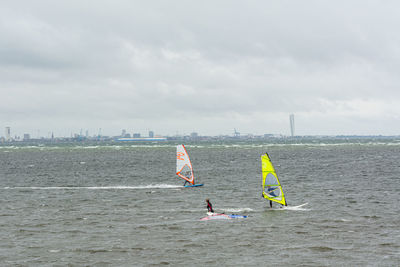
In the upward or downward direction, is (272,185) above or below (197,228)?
above

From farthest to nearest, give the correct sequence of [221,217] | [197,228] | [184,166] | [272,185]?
[184,166]
[272,185]
[221,217]
[197,228]

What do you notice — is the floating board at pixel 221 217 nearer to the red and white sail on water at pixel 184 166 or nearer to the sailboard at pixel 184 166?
the sailboard at pixel 184 166

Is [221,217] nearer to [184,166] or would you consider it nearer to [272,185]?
[272,185]

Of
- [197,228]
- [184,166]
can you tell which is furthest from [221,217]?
[184,166]

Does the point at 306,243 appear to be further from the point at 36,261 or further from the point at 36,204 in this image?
the point at 36,204

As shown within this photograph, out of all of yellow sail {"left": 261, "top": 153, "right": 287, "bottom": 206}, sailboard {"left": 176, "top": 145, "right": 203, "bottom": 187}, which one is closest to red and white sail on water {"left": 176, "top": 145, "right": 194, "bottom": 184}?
sailboard {"left": 176, "top": 145, "right": 203, "bottom": 187}

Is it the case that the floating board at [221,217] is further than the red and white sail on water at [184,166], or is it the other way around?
the red and white sail on water at [184,166]

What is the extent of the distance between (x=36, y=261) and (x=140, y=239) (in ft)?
22.8

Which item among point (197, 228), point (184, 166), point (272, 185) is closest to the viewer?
point (197, 228)

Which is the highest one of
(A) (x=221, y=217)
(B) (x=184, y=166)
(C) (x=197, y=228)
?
(B) (x=184, y=166)

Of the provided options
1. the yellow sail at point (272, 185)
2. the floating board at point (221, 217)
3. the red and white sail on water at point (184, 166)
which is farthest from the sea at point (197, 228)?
the red and white sail on water at point (184, 166)

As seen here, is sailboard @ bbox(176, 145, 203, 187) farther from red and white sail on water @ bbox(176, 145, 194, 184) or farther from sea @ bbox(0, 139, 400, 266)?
sea @ bbox(0, 139, 400, 266)

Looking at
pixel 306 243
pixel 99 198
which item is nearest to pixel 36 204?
pixel 99 198

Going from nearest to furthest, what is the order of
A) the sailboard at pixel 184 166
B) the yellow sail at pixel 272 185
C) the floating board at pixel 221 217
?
the floating board at pixel 221 217
the yellow sail at pixel 272 185
the sailboard at pixel 184 166
